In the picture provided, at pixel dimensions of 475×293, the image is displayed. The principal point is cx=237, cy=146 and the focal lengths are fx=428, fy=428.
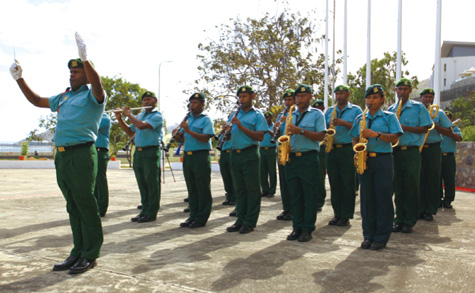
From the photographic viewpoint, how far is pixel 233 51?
23719 millimetres

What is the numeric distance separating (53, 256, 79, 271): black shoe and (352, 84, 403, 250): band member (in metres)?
3.37

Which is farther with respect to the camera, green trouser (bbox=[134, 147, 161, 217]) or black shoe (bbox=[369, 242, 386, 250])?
green trouser (bbox=[134, 147, 161, 217])

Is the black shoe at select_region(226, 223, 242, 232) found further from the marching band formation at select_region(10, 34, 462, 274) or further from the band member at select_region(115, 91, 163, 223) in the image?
the band member at select_region(115, 91, 163, 223)

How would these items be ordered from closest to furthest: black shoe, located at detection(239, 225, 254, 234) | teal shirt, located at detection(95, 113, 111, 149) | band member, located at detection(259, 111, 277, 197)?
1. black shoe, located at detection(239, 225, 254, 234)
2. teal shirt, located at detection(95, 113, 111, 149)
3. band member, located at detection(259, 111, 277, 197)

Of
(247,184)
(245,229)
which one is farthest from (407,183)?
(245,229)

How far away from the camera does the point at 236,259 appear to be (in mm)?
4723

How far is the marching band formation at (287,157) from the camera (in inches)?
175

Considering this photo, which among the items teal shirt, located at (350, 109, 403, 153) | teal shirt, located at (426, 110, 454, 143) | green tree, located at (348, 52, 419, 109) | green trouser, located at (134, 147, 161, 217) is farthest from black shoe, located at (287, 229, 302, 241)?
green tree, located at (348, 52, 419, 109)

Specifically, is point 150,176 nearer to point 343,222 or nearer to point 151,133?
point 151,133

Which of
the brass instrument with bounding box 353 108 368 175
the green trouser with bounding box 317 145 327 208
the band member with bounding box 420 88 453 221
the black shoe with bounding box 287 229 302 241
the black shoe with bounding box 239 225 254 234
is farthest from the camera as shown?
the green trouser with bounding box 317 145 327 208

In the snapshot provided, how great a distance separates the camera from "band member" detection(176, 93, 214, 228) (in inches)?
269

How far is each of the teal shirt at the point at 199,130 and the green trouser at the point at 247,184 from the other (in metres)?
0.58

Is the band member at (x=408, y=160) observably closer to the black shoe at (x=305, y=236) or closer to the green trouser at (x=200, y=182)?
the black shoe at (x=305, y=236)

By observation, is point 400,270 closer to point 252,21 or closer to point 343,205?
point 343,205
